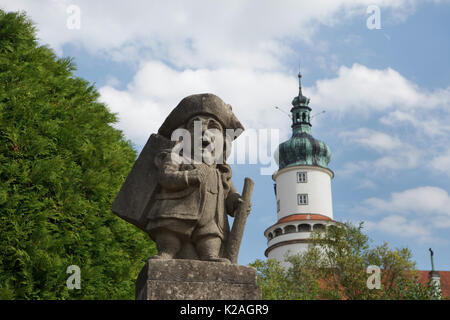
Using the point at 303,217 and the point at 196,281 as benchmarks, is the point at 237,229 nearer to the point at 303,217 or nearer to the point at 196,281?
the point at 196,281

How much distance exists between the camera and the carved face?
6.30 m

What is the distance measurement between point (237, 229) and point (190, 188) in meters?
0.67

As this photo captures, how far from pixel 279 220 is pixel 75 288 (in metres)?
55.0

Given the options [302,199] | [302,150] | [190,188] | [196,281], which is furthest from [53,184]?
[302,150]

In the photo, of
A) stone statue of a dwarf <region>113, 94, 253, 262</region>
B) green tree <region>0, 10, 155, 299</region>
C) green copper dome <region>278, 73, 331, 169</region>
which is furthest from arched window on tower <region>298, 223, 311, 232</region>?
stone statue of a dwarf <region>113, 94, 253, 262</region>

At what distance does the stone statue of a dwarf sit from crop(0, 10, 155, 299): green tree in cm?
305

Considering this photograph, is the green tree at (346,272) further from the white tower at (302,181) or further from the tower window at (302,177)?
the tower window at (302,177)

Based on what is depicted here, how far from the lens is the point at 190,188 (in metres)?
6.04

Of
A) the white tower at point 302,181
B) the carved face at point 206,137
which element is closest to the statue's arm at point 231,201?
the carved face at point 206,137

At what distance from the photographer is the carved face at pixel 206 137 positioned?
6.30 meters

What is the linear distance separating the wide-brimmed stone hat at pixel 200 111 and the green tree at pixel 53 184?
11.3 ft

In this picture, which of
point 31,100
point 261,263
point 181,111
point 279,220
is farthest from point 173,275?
point 279,220

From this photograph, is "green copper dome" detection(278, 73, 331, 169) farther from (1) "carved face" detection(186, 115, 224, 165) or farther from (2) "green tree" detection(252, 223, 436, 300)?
(1) "carved face" detection(186, 115, 224, 165)
